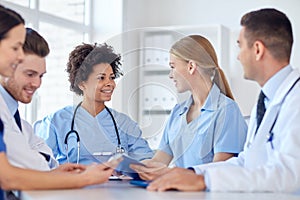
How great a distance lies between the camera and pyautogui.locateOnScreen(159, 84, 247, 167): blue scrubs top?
6.29 feet

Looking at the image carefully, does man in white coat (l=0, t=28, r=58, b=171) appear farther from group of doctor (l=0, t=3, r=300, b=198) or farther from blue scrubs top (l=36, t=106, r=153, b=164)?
blue scrubs top (l=36, t=106, r=153, b=164)

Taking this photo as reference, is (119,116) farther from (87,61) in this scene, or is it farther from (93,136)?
(87,61)

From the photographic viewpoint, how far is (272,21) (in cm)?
153

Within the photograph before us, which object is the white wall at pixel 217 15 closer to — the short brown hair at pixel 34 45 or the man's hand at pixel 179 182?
the short brown hair at pixel 34 45

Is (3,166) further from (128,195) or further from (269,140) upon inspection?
(269,140)

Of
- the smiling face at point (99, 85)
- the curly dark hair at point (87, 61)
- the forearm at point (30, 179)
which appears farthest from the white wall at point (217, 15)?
the forearm at point (30, 179)

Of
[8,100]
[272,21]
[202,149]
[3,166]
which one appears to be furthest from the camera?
[202,149]

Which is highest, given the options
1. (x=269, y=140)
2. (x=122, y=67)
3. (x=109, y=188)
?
(x=122, y=67)

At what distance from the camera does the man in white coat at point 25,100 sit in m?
1.44

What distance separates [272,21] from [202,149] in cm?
60

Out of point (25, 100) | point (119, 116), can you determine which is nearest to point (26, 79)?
point (25, 100)

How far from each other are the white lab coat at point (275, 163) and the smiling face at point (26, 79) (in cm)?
68

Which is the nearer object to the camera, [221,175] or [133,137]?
[221,175]

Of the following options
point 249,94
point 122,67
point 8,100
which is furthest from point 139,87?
point 249,94
